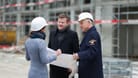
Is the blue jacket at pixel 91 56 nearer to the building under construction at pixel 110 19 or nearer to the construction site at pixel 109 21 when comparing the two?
the construction site at pixel 109 21

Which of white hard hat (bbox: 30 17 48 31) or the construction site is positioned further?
the construction site

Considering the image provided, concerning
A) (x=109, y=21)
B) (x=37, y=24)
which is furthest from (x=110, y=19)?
(x=37, y=24)

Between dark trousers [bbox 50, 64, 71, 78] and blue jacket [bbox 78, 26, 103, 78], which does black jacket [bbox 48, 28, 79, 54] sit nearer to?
dark trousers [bbox 50, 64, 71, 78]

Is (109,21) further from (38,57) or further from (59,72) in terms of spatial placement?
(38,57)

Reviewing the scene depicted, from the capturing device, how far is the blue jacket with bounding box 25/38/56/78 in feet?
18.2

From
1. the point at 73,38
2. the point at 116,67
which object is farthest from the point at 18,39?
the point at 73,38

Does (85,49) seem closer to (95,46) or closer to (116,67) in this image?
(95,46)

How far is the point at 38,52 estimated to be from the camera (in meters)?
5.60

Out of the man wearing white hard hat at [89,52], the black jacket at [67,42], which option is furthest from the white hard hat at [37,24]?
the black jacket at [67,42]

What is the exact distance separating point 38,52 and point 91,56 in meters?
0.70

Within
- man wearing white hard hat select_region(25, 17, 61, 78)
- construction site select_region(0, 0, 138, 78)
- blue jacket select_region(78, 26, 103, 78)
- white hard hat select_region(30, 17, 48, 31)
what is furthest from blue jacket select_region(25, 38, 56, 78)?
construction site select_region(0, 0, 138, 78)

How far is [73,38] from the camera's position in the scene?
6500mm

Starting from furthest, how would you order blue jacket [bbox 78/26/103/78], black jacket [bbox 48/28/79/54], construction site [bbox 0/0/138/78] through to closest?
construction site [bbox 0/0/138/78] < black jacket [bbox 48/28/79/54] < blue jacket [bbox 78/26/103/78]

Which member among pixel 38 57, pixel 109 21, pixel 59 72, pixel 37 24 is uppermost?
pixel 37 24
